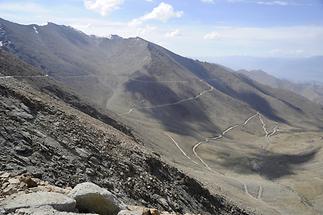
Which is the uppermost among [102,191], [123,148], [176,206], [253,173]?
[102,191]

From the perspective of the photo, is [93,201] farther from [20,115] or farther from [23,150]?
[20,115]

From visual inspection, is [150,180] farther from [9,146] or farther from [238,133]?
[238,133]

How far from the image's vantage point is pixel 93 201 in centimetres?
1538

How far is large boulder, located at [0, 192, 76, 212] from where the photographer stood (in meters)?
14.2

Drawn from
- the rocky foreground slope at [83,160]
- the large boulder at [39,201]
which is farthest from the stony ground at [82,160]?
the large boulder at [39,201]

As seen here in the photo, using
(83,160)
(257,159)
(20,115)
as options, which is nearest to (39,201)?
(83,160)

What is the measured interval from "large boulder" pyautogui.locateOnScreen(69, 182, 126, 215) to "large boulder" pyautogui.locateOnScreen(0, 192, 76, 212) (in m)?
0.49

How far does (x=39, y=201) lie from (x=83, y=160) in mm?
14998

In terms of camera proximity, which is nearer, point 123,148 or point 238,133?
point 123,148

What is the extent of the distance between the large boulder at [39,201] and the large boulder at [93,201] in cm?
49

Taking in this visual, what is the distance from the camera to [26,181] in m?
16.6

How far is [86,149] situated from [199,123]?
16575 centimetres

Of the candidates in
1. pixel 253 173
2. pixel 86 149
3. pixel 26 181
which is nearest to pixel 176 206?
pixel 86 149

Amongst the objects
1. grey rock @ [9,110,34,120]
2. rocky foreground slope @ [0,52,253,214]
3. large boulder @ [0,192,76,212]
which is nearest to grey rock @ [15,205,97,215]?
large boulder @ [0,192,76,212]
